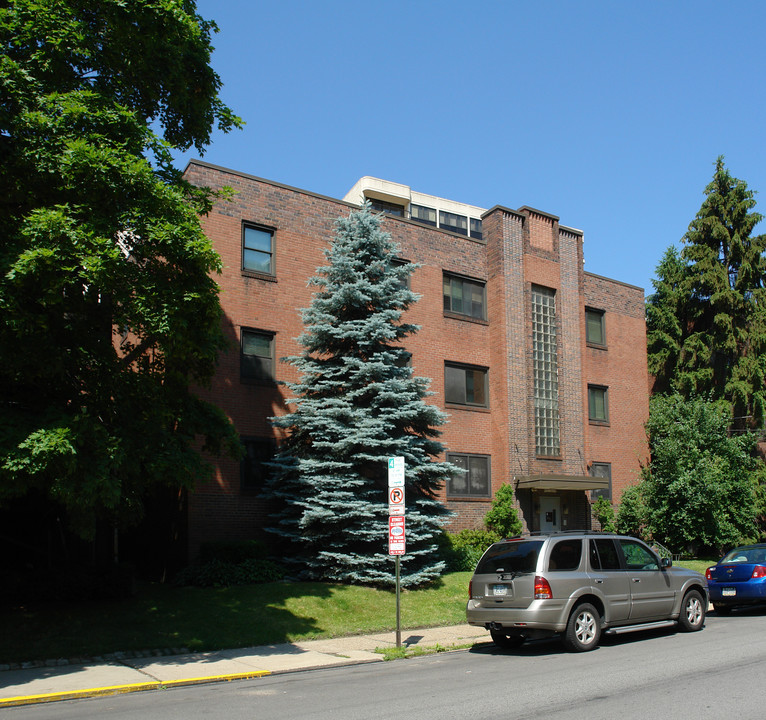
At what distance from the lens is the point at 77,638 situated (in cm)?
1233

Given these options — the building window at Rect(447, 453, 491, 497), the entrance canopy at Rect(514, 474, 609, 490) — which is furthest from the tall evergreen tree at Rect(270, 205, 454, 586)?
the entrance canopy at Rect(514, 474, 609, 490)

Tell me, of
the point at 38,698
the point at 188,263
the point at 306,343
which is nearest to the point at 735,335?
the point at 306,343

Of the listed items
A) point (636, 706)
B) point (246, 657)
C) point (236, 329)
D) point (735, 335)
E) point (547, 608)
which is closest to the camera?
point (636, 706)

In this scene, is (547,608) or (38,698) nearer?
(38,698)

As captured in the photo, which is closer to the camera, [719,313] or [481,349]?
[481,349]

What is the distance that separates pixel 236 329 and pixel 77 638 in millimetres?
9725

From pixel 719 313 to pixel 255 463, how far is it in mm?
23366

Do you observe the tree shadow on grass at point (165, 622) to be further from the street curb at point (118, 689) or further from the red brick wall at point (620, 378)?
the red brick wall at point (620, 378)

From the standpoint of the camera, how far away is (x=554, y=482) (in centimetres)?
2430

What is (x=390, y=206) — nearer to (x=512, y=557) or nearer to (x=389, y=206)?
(x=389, y=206)

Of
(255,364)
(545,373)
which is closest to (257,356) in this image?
(255,364)

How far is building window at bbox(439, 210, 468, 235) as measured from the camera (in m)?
75.2

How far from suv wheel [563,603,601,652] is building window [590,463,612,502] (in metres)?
16.6

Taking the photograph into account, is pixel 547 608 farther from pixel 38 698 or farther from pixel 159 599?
pixel 159 599
